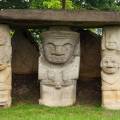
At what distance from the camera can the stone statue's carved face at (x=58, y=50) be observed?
1012 cm

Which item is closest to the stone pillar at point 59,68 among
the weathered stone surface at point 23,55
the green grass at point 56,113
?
the green grass at point 56,113

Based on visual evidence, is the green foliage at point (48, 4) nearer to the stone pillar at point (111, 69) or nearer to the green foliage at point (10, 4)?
the green foliage at point (10, 4)

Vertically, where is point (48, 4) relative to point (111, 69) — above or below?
above

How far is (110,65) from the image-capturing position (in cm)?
993

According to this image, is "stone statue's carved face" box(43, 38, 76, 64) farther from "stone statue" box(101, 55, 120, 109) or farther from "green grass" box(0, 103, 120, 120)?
"green grass" box(0, 103, 120, 120)

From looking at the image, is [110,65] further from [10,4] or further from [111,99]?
[10,4]

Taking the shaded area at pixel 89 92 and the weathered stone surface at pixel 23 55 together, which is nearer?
the shaded area at pixel 89 92

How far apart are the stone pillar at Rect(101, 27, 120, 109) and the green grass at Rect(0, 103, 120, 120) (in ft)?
1.07

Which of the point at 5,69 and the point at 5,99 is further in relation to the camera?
the point at 5,69

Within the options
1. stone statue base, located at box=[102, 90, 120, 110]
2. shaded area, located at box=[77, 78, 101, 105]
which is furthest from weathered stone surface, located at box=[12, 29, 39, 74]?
stone statue base, located at box=[102, 90, 120, 110]

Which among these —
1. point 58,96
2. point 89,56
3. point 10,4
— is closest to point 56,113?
point 58,96

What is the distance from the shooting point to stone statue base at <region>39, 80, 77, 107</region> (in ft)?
33.2

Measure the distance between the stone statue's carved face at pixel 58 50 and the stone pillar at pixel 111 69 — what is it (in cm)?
79

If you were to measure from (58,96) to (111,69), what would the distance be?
1341mm
